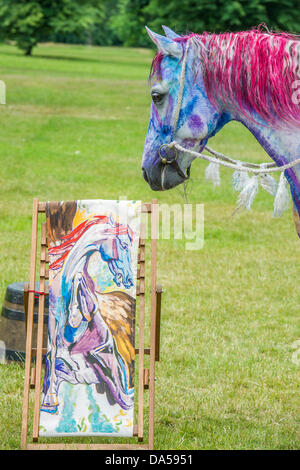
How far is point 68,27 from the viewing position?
49594mm

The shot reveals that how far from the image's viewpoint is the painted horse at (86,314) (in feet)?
12.2

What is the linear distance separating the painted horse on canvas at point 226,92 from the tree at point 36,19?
151ft

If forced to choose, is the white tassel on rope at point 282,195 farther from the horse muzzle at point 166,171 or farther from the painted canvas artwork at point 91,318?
the painted canvas artwork at point 91,318

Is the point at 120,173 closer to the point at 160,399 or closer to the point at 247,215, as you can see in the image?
the point at 247,215

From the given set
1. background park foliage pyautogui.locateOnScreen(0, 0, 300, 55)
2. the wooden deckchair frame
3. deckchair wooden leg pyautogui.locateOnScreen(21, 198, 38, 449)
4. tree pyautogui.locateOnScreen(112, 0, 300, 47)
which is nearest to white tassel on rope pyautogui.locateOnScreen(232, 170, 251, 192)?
the wooden deckchair frame

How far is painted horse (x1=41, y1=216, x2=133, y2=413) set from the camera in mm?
3705

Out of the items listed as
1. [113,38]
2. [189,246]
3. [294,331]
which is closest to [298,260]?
[189,246]

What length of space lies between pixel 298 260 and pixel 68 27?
147 ft

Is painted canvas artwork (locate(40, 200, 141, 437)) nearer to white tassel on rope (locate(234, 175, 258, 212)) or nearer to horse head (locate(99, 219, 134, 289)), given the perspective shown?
horse head (locate(99, 219, 134, 289))

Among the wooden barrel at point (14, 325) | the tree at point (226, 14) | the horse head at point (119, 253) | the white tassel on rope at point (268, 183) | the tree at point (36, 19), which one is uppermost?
the tree at point (36, 19)

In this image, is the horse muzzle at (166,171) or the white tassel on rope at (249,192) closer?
the horse muzzle at (166,171)

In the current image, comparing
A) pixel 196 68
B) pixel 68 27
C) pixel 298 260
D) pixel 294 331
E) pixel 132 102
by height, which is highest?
pixel 68 27

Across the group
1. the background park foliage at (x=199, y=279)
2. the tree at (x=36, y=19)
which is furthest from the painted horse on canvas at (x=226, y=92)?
the tree at (x=36, y=19)
